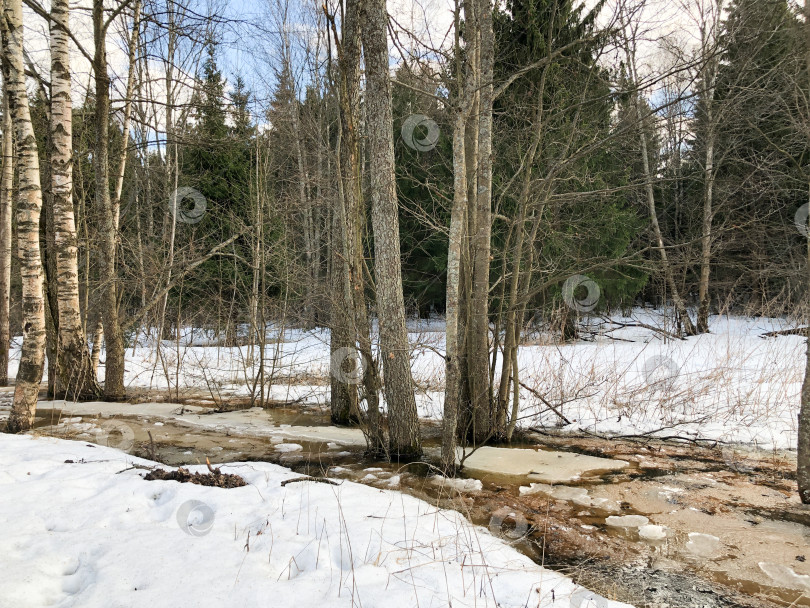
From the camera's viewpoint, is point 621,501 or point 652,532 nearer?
point 652,532

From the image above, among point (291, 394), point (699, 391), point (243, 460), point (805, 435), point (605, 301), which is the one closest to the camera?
point (805, 435)

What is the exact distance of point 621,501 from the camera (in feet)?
13.7

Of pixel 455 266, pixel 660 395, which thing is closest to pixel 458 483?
pixel 455 266

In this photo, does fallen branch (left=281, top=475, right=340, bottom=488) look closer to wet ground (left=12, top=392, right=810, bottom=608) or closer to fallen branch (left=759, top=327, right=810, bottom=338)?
wet ground (left=12, top=392, right=810, bottom=608)

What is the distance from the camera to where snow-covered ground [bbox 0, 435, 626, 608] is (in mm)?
2363

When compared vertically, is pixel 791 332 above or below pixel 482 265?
below

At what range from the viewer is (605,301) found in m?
15.5

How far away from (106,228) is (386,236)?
5.51 meters

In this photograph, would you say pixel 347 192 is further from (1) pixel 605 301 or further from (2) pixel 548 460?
(1) pixel 605 301

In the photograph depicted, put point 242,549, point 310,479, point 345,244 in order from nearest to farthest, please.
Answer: point 242,549
point 310,479
point 345,244

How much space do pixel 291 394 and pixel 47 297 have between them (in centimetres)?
403

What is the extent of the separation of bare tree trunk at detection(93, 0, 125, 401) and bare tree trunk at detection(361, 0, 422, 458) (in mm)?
4699

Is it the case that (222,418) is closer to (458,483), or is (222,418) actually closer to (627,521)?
(458,483)

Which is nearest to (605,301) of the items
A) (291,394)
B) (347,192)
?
(291,394)
